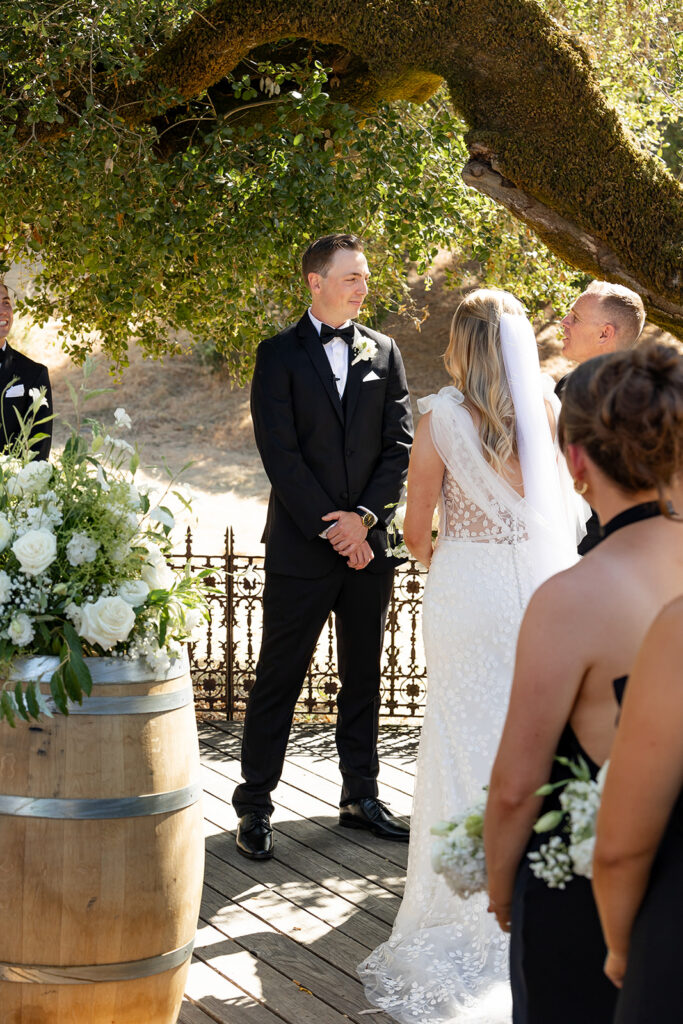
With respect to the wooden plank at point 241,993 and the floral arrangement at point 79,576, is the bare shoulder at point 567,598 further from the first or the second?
the wooden plank at point 241,993

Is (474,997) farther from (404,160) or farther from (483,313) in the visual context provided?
(404,160)

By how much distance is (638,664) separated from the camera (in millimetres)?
1520

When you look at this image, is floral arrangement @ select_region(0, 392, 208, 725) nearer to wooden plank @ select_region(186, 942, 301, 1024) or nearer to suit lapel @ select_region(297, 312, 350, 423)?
wooden plank @ select_region(186, 942, 301, 1024)

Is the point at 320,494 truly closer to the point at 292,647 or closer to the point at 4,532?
the point at 292,647

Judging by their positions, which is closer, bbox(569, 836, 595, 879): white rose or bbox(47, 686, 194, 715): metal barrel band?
bbox(569, 836, 595, 879): white rose

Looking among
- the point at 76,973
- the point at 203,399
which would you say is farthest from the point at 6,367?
the point at 203,399

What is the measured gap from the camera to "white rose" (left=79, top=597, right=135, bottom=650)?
9.14ft

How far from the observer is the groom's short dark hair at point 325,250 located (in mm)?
4426

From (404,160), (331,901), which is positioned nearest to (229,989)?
(331,901)

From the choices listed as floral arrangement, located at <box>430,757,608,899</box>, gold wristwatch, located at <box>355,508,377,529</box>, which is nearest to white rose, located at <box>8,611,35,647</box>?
floral arrangement, located at <box>430,757,608,899</box>

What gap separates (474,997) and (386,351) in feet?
8.41

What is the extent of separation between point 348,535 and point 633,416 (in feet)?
9.12

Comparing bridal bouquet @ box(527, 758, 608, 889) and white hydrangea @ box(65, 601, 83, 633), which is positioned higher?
white hydrangea @ box(65, 601, 83, 633)

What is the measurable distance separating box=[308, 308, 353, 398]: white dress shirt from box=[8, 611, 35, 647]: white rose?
2143 mm
